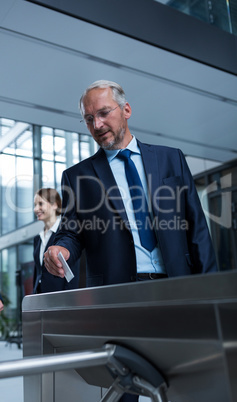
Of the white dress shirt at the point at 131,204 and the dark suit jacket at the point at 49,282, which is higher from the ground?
the white dress shirt at the point at 131,204

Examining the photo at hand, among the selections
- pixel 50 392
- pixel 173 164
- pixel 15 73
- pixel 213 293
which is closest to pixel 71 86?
pixel 15 73

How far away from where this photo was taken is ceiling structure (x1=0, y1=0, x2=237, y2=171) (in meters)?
3.70

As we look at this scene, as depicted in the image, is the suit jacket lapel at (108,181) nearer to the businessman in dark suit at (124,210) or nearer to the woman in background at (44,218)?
the businessman in dark suit at (124,210)

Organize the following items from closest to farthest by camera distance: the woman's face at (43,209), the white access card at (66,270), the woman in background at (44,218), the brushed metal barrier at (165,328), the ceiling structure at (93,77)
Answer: the brushed metal barrier at (165,328)
the white access card at (66,270)
the woman in background at (44,218)
the woman's face at (43,209)
the ceiling structure at (93,77)

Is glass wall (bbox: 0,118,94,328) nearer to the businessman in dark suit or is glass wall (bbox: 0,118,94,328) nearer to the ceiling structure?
the ceiling structure

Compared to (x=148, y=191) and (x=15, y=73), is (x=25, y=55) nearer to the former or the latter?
(x=15, y=73)

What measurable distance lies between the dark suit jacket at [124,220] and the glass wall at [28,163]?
334 inches

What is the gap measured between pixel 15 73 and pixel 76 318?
12.5 ft

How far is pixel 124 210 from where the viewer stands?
1.48 meters

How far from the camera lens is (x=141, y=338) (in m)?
0.67

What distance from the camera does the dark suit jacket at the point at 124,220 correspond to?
1.43 m

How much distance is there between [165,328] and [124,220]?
836 mm

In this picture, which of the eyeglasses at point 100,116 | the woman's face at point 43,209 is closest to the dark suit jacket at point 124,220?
the eyeglasses at point 100,116

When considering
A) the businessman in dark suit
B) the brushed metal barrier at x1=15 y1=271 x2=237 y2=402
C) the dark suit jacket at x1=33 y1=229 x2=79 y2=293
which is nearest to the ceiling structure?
the dark suit jacket at x1=33 y1=229 x2=79 y2=293
